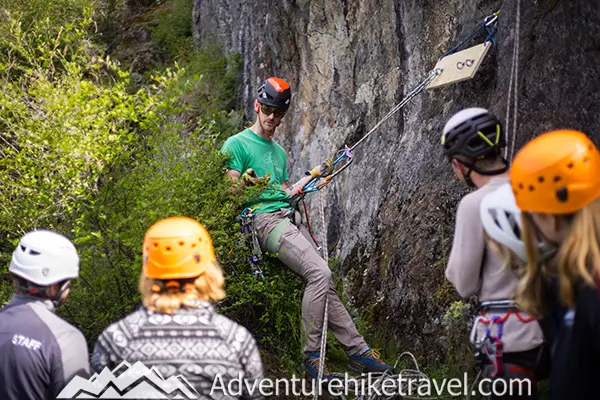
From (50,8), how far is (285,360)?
411 inches

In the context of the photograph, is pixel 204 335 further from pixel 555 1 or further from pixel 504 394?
pixel 555 1

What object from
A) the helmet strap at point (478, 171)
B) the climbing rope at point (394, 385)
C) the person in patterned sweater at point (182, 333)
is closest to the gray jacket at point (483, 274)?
the helmet strap at point (478, 171)

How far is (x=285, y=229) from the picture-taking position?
18.8ft

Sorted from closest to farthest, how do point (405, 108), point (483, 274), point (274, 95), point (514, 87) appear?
1. point (483, 274)
2. point (514, 87)
3. point (274, 95)
4. point (405, 108)

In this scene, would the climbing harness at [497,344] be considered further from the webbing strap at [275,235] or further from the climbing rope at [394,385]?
the webbing strap at [275,235]

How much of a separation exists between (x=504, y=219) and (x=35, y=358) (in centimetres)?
231

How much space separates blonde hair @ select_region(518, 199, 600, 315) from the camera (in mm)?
2545

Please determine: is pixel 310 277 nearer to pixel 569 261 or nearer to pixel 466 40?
pixel 466 40

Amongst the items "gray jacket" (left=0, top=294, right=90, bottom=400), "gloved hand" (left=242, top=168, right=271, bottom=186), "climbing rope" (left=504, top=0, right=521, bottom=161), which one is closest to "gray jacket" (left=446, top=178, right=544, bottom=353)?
"climbing rope" (left=504, top=0, right=521, bottom=161)

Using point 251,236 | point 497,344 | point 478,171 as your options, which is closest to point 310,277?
point 251,236

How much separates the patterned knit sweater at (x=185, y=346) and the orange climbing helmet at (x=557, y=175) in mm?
1327

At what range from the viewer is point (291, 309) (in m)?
6.27

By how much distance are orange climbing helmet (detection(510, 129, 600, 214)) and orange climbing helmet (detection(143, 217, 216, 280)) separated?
1.35m

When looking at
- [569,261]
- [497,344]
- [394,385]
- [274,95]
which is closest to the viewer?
[569,261]
